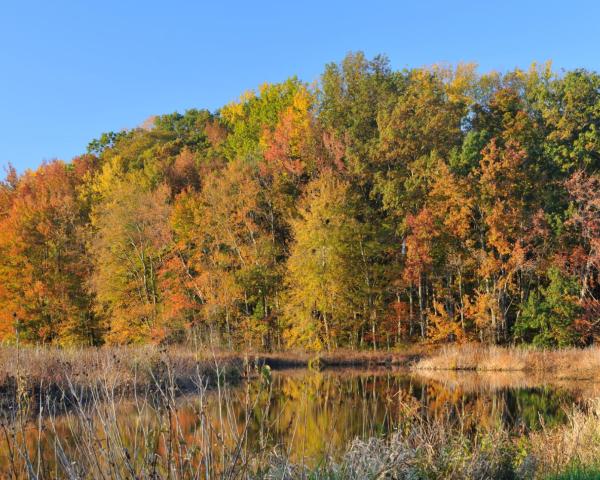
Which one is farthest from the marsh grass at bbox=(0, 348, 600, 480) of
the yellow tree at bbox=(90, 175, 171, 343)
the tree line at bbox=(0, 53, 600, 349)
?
the yellow tree at bbox=(90, 175, 171, 343)

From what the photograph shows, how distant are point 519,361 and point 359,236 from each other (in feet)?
36.3

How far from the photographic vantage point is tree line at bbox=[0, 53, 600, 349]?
102ft

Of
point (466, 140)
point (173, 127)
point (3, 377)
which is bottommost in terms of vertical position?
point (3, 377)

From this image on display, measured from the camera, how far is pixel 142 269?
38125 millimetres

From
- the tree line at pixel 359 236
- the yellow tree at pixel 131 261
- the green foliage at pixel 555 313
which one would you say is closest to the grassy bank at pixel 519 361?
the green foliage at pixel 555 313

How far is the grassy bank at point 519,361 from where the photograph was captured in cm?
2381

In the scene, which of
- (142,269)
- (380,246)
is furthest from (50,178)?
(380,246)

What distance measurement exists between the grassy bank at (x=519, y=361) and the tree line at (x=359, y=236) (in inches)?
150

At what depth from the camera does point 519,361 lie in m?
25.7

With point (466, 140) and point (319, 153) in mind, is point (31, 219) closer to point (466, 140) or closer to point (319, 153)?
point (319, 153)

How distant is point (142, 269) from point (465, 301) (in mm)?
19353

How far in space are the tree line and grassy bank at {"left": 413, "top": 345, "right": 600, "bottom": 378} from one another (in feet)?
12.5

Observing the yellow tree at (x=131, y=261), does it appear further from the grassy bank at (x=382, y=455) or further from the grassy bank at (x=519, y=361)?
the grassy bank at (x=382, y=455)

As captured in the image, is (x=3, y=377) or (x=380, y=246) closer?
(x=3, y=377)
